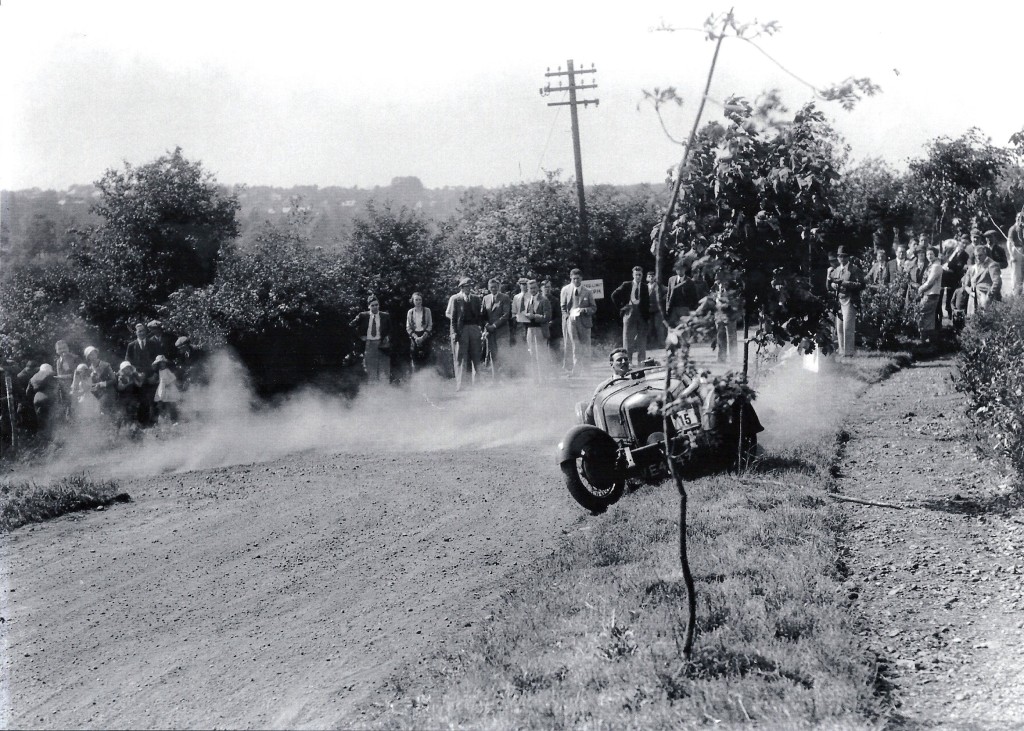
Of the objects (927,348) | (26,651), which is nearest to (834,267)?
(927,348)

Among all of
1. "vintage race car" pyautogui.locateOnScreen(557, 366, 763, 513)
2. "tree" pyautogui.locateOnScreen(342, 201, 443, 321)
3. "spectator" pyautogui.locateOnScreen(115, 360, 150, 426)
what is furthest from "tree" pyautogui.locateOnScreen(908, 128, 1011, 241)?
"spectator" pyautogui.locateOnScreen(115, 360, 150, 426)

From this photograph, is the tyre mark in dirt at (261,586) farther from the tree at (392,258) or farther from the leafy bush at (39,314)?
the tree at (392,258)

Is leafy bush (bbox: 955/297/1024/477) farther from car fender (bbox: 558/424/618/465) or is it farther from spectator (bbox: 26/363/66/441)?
spectator (bbox: 26/363/66/441)

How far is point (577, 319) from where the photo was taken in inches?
762

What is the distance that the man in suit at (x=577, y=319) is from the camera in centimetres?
1930

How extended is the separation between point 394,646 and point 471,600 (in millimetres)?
890

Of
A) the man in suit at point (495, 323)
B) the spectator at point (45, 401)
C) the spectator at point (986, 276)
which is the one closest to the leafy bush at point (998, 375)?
A: the spectator at point (986, 276)

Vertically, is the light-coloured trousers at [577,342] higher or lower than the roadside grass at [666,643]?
higher

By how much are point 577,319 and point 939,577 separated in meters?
12.4

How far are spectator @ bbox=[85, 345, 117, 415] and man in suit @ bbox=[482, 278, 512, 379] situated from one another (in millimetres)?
7477

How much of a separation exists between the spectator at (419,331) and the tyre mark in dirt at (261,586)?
701 centimetres

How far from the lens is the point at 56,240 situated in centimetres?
2278

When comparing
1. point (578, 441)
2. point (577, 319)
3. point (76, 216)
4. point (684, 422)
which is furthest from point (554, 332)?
point (578, 441)

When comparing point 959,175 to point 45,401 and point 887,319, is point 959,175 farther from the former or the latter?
point 45,401
